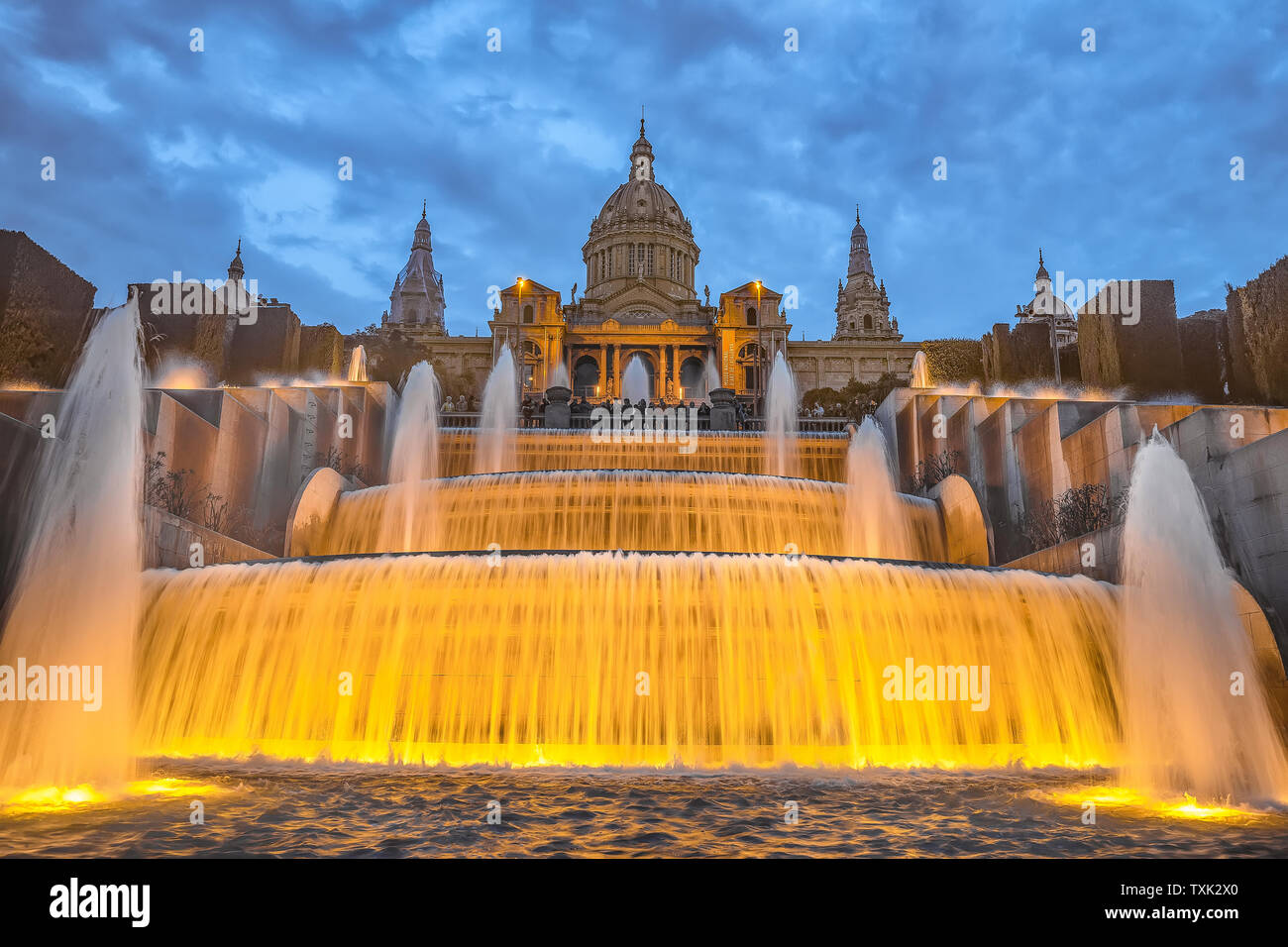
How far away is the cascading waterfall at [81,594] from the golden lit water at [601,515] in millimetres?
5586

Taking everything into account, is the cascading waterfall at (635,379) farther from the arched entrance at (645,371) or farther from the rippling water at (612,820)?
the rippling water at (612,820)

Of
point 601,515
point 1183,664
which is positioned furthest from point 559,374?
point 1183,664

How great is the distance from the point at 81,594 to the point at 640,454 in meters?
14.1

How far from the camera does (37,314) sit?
57.4 ft

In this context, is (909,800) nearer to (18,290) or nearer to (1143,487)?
(1143,487)

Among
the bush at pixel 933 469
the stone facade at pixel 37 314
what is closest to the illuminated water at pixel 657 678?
the bush at pixel 933 469

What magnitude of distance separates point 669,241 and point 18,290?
9132cm

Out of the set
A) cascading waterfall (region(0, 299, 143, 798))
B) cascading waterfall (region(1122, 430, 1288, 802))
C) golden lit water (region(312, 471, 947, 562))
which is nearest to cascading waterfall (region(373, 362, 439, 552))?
golden lit water (region(312, 471, 947, 562))

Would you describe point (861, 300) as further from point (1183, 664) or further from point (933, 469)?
point (1183, 664)

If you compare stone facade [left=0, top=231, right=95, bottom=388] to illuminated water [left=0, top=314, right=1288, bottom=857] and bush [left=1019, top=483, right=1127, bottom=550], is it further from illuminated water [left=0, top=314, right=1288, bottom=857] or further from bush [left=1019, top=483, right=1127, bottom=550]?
bush [left=1019, top=483, right=1127, bottom=550]

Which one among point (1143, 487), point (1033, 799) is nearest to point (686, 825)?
point (1033, 799)

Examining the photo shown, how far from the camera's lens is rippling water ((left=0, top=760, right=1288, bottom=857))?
15.0ft

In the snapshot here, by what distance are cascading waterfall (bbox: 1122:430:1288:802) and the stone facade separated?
61.4 feet

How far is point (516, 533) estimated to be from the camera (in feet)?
48.7
